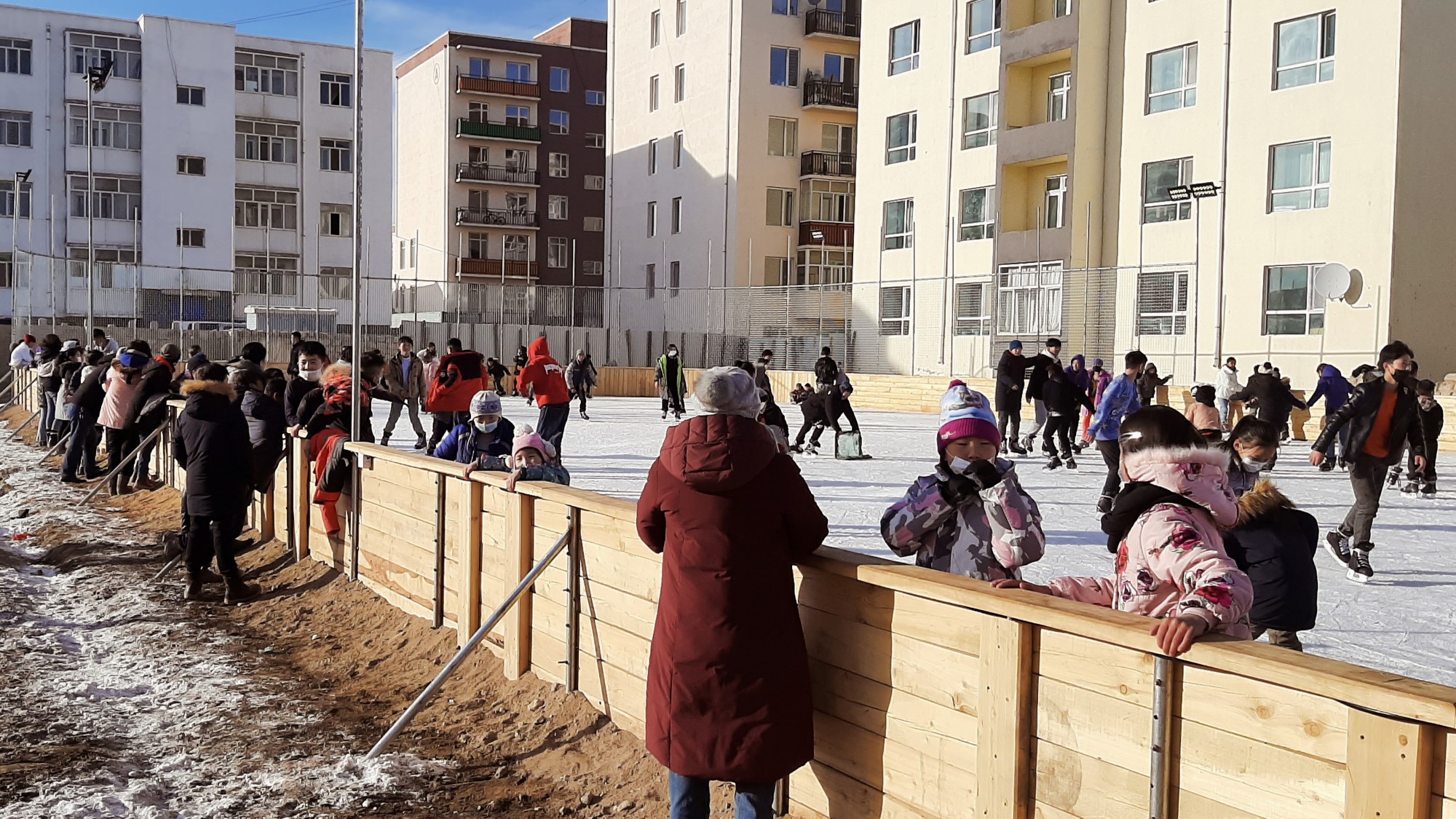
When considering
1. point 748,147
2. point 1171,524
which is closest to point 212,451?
point 1171,524

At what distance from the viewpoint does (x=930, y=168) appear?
1483 inches

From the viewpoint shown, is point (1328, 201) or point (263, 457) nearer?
point (263, 457)

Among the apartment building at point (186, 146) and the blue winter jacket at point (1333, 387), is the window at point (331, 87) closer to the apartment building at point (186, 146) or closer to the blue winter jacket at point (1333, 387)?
the apartment building at point (186, 146)

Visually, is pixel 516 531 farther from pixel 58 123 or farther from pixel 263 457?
pixel 58 123

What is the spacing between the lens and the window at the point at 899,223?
3850 cm

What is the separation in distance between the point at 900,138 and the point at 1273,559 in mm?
35413

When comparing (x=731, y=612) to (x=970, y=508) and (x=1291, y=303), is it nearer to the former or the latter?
(x=970, y=508)

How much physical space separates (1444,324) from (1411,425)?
763 inches

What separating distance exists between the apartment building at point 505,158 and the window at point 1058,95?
2993 centimetres

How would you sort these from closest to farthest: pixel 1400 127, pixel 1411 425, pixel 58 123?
1. pixel 1411 425
2. pixel 1400 127
3. pixel 58 123

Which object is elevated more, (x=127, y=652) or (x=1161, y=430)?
(x=1161, y=430)

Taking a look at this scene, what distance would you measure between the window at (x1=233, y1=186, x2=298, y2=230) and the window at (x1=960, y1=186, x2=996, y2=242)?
96.5ft

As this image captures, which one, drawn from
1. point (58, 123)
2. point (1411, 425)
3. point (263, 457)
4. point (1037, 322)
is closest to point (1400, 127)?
point (1037, 322)

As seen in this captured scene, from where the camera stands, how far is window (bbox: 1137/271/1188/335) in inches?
1132
